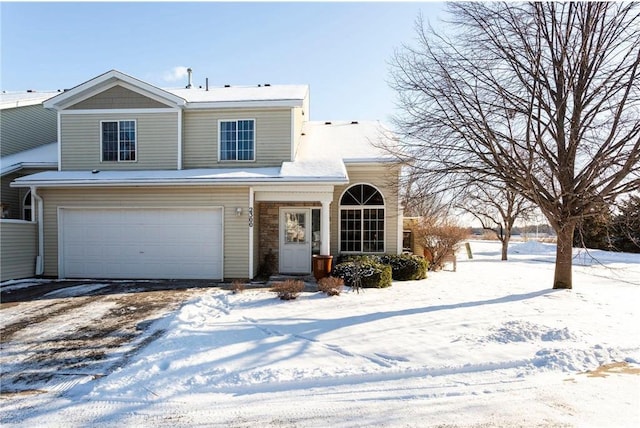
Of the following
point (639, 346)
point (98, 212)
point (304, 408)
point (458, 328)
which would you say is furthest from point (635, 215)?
point (98, 212)

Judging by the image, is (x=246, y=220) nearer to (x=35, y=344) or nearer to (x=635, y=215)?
(x=35, y=344)

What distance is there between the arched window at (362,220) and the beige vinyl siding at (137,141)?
5.96m

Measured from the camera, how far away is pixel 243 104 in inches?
468

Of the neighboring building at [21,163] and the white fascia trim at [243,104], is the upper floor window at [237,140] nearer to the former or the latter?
the white fascia trim at [243,104]

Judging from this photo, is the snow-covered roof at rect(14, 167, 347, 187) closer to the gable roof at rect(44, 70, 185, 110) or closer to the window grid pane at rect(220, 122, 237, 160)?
the window grid pane at rect(220, 122, 237, 160)

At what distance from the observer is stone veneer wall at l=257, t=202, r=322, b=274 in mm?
12359

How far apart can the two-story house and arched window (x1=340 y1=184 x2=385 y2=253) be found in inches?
1.4

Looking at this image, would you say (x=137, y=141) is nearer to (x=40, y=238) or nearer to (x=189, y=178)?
(x=189, y=178)

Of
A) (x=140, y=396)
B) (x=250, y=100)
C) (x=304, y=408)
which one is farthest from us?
(x=250, y=100)

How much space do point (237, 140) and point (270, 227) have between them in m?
3.15

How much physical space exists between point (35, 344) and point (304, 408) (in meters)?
4.76

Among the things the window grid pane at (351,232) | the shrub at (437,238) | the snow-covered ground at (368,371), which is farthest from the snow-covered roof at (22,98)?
the shrub at (437,238)

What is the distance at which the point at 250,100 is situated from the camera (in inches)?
470

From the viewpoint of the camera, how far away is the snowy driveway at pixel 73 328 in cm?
470
